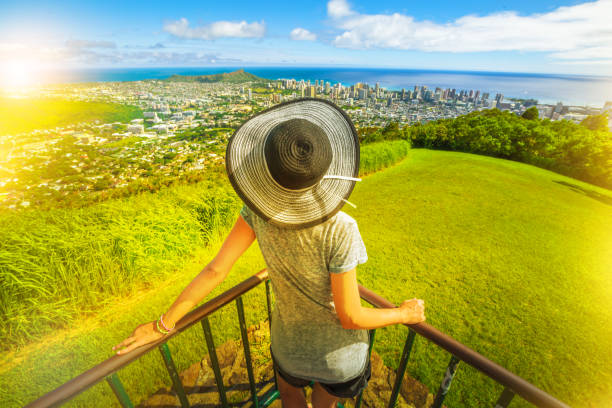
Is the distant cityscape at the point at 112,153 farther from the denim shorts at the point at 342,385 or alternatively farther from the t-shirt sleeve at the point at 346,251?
the denim shorts at the point at 342,385

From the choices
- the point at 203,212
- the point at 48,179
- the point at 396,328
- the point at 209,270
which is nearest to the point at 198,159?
the point at 48,179

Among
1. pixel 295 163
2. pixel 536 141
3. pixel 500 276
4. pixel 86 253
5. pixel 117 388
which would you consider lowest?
pixel 500 276

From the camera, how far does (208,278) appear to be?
0.98 metres

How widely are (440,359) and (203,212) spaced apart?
182 inches

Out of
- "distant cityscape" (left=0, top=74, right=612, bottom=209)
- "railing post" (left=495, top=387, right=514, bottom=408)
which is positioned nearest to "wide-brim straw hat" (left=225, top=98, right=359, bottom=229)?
"railing post" (left=495, top=387, right=514, bottom=408)

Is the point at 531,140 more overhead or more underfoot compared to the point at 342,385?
more underfoot

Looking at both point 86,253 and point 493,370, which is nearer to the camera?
point 493,370

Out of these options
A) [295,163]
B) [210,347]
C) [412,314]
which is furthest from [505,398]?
[210,347]

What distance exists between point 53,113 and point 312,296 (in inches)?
722

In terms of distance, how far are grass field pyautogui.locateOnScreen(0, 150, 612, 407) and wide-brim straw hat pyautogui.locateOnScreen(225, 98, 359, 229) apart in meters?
2.96

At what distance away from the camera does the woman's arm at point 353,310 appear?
2.54ft

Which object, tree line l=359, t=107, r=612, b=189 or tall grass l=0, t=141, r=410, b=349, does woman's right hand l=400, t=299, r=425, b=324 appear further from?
tree line l=359, t=107, r=612, b=189

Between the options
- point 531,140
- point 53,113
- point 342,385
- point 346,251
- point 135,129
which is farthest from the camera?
point 531,140

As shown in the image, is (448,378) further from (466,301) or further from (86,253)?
(86,253)
